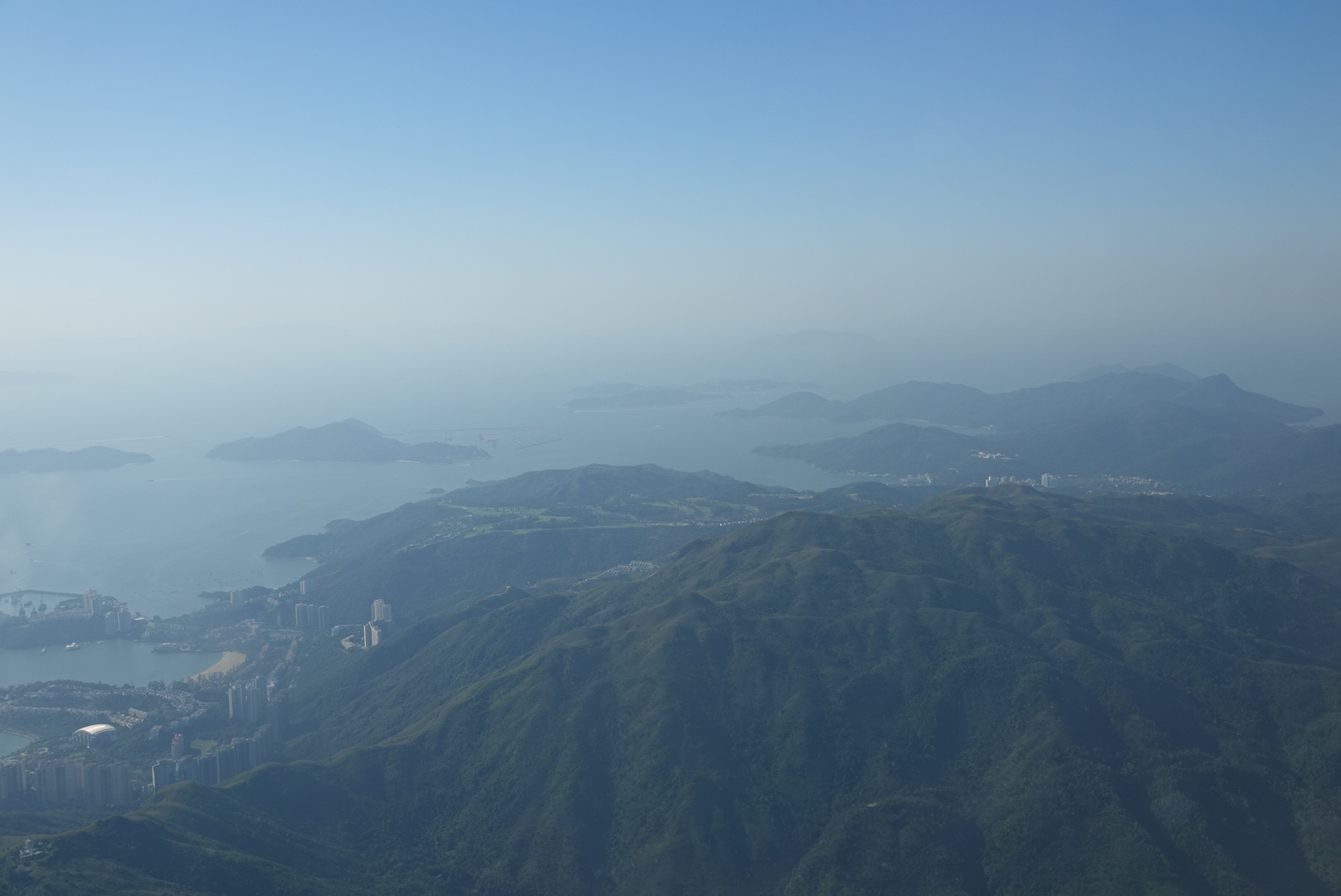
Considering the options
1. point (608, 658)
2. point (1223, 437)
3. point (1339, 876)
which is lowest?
point (1339, 876)

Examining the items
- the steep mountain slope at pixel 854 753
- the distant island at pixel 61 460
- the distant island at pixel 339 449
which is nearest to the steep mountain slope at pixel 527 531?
the steep mountain slope at pixel 854 753

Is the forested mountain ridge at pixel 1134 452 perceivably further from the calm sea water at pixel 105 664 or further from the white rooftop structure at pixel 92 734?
the white rooftop structure at pixel 92 734

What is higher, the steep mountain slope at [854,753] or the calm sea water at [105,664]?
the steep mountain slope at [854,753]

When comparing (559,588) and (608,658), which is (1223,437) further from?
(608,658)

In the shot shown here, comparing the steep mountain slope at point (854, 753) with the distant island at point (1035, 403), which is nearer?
the steep mountain slope at point (854, 753)

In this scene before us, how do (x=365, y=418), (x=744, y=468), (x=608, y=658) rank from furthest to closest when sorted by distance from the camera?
(x=365, y=418)
(x=744, y=468)
(x=608, y=658)

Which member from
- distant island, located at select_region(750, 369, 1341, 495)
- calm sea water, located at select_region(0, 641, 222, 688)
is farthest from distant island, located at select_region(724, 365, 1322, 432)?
calm sea water, located at select_region(0, 641, 222, 688)

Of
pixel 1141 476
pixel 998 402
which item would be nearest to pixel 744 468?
pixel 1141 476
